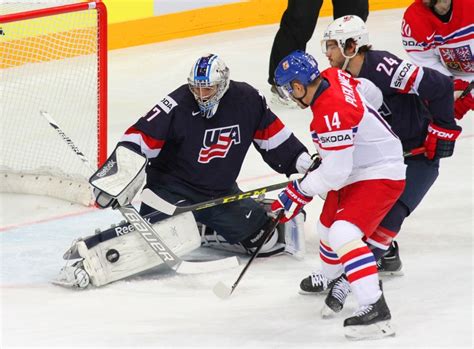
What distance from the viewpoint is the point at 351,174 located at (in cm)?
339

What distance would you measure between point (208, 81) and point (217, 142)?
0.24 m

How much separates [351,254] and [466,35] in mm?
1503

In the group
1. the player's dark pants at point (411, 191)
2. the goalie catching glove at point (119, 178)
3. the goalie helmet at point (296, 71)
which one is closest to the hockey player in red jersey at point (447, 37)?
the player's dark pants at point (411, 191)

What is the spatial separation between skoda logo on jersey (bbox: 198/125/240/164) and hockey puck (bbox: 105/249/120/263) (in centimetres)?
44

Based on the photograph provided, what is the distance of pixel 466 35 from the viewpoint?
4.39 m

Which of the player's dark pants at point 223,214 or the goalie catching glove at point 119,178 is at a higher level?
the goalie catching glove at point 119,178

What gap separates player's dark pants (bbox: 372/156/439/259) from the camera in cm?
356

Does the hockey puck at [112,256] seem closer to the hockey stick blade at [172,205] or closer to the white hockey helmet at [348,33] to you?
the hockey stick blade at [172,205]

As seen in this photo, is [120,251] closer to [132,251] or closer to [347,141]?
[132,251]

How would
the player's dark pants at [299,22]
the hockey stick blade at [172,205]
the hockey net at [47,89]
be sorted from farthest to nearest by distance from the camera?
1. the player's dark pants at [299,22]
2. the hockey net at [47,89]
3. the hockey stick blade at [172,205]

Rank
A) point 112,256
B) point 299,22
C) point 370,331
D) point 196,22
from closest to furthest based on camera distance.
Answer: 1. point 370,331
2. point 112,256
3. point 299,22
4. point 196,22

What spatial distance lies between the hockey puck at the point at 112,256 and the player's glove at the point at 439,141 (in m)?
1.09

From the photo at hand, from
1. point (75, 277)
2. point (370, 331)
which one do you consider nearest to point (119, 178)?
point (75, 277)

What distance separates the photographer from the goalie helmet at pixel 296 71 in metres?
3.30
